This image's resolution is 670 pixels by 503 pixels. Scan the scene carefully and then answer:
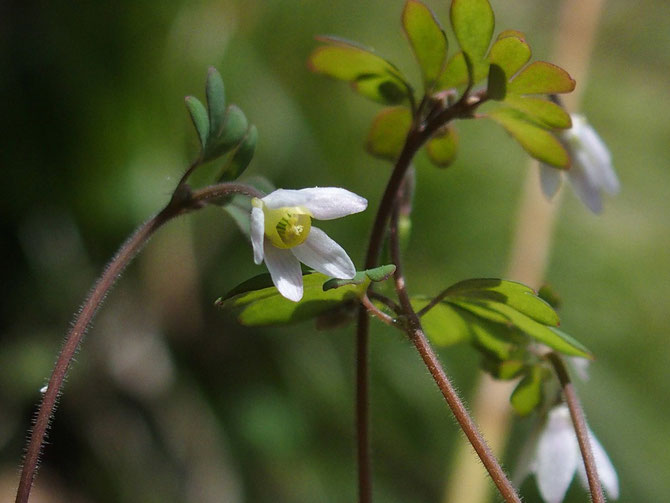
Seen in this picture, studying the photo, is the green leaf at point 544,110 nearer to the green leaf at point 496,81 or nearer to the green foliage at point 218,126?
the green leaf at point 496,81

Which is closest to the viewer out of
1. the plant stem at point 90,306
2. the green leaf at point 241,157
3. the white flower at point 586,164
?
the plant stem at point 90,306

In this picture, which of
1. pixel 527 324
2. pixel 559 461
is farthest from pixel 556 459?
pixel 527 324

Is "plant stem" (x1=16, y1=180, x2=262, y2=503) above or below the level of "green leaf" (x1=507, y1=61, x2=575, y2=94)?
below

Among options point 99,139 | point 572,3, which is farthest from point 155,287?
point 572,3

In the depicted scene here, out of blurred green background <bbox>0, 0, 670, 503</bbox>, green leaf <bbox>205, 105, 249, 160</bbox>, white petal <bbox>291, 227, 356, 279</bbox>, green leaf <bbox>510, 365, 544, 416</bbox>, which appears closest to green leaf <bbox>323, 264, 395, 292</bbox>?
white petal <bbox>291, 227, 356, 279</bbox>

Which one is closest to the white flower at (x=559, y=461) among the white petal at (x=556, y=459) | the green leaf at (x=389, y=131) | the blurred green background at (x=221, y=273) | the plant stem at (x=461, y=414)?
the white petal at (x=556, y=459)

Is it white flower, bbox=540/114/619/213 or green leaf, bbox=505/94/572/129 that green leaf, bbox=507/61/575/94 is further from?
white flower, bbox=540/114/619/213

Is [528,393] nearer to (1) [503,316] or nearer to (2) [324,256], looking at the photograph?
(1) [503,316]
